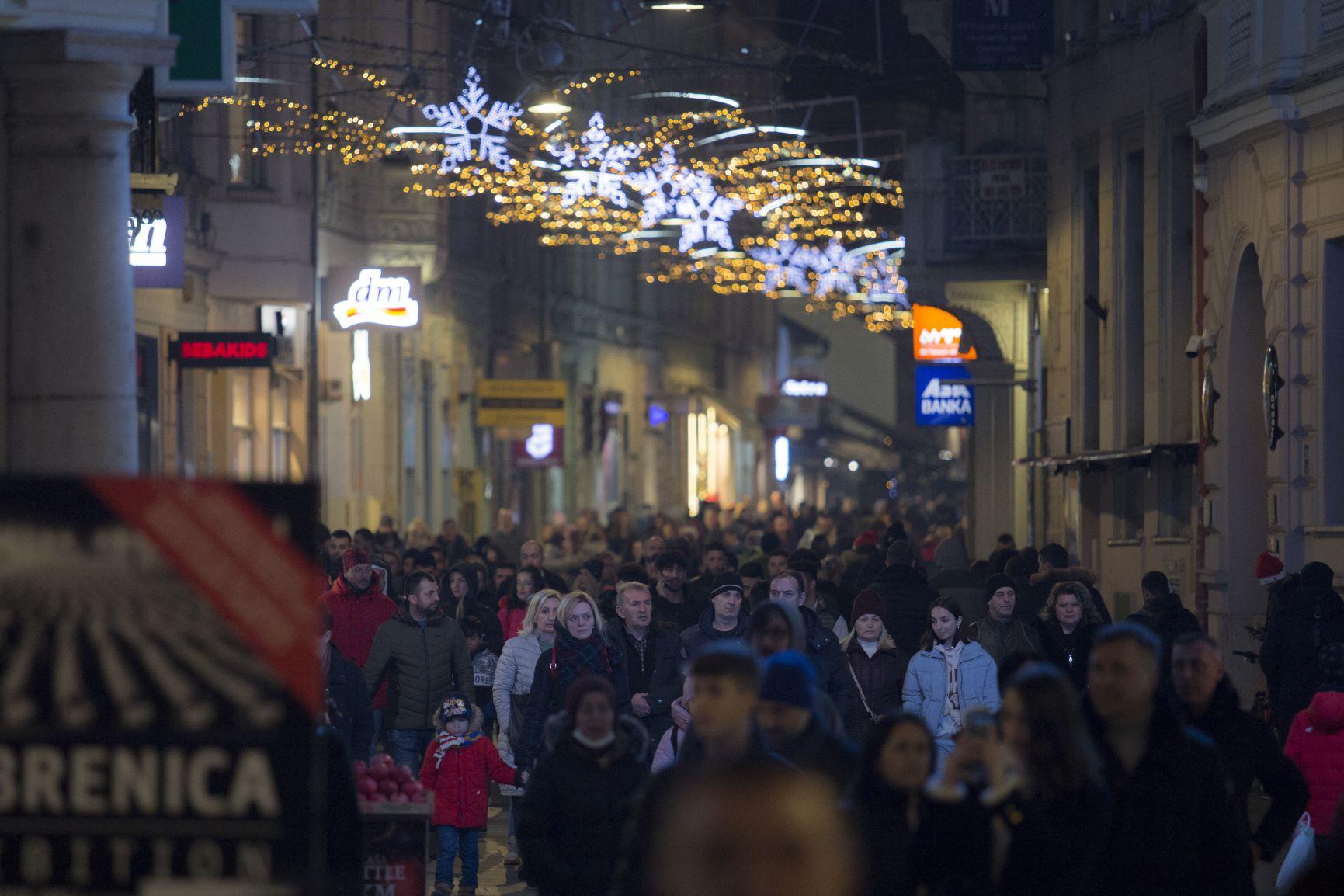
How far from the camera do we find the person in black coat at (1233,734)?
8133 mm

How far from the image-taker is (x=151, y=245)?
21.0 metres

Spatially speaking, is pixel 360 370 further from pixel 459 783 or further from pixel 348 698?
pixel 348 698

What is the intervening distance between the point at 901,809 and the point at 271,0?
7.84 m

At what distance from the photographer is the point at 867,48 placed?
46750 mm

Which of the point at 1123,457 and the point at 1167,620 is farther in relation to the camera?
the point at 1123,457

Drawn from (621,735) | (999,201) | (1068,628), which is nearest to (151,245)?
(1068,628)

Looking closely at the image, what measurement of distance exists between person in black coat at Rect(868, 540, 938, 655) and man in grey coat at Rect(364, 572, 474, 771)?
3881 millimetres

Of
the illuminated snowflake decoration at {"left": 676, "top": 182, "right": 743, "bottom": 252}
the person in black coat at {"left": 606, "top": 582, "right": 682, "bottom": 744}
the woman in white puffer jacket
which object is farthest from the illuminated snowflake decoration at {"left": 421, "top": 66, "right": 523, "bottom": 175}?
the person in black coat at {"left": 606, "top": 582, "right": 682, "bottom": 744}

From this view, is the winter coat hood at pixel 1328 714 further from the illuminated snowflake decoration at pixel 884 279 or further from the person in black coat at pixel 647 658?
the illuminated snowflake decoration at pixel 884 279

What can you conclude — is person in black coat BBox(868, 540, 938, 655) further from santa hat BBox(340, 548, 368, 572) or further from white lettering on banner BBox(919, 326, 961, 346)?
white lettering on banner BBox(919, 326, 961, 346)

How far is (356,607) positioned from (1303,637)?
5845 millimetres

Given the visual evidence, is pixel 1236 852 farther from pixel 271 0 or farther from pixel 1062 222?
pixel 1062 222

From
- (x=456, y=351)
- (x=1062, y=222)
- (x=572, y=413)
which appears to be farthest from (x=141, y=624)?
(x=572, y=413)

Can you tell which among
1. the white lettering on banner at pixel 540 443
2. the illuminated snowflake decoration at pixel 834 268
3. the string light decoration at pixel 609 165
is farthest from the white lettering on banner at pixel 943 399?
the white lettering on banner at pixel 540 443
